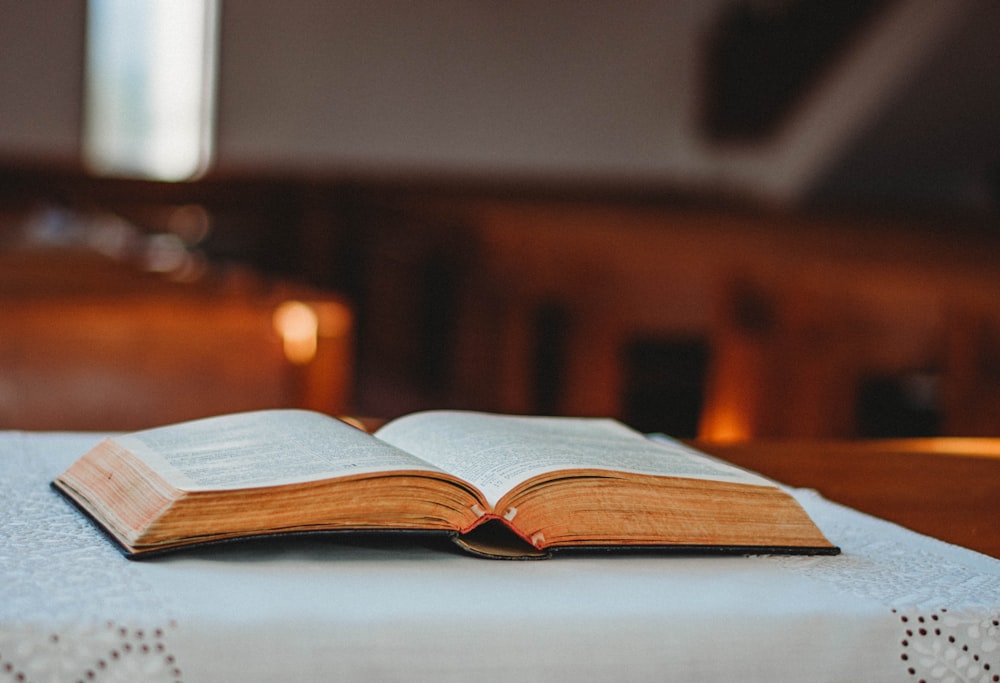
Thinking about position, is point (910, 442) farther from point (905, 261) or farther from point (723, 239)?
point (723, 239)

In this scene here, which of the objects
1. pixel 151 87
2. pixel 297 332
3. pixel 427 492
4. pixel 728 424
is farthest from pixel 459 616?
pixel 151 87

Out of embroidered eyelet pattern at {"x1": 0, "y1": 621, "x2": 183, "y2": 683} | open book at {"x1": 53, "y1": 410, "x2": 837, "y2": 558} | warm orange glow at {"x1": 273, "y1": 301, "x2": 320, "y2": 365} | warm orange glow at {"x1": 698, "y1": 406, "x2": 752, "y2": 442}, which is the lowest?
warm orange glow at {"x1": 698, "y1": 406, "x2": 752, "y2": 442}

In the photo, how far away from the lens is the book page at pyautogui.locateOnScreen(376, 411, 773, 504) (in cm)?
80

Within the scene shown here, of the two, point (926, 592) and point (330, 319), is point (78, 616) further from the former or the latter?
point (330, 319)

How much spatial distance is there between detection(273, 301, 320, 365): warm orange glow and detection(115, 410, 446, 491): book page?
1790mm

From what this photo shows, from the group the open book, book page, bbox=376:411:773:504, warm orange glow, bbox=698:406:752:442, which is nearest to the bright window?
warm orange glow, bbox=698:406:752:442

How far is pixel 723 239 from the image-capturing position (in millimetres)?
3734

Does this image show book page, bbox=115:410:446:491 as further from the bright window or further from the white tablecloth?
the bright window

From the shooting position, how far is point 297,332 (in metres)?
2.73

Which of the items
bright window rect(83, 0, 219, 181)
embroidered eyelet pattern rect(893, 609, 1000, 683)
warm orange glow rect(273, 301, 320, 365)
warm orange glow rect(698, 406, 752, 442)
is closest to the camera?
embroidered eyelet pattern rect(893, 609, 1000, 683)

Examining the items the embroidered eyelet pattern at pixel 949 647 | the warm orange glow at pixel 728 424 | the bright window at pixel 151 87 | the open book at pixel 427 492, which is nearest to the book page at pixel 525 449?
the open book at pixel 427 492

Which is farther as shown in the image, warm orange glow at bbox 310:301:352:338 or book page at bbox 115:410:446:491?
warm orange glow at bbox 310:301:352:338

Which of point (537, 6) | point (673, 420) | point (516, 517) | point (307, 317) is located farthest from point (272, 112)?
point (516, 517)

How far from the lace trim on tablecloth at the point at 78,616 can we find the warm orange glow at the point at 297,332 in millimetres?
1970
